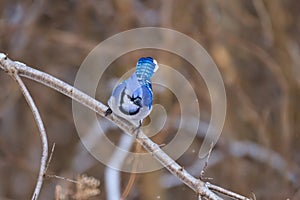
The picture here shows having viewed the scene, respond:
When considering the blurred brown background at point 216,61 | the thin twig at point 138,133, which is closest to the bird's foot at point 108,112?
the thin twig at point 138,133

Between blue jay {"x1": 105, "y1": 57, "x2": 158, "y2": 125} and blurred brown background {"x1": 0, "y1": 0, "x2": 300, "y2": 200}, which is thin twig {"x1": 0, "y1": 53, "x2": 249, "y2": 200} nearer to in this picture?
blue jay {"x1": 105, "y1": 57, "x2": 158, "y2": 125}

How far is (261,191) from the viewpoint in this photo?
312 cm

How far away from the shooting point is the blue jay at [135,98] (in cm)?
127

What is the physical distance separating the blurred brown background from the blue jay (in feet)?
5.18

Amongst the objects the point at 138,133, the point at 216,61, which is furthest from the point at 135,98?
the point at 216,61

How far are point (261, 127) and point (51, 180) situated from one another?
1.26m

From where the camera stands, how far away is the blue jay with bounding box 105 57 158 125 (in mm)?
1267

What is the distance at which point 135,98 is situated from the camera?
1263mm

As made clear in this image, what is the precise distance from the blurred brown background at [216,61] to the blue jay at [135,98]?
5.18 ft

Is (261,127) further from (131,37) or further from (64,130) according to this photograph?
(64,130)

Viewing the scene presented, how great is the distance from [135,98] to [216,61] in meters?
1.89

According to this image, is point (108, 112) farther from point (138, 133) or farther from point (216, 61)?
point (216, 61)

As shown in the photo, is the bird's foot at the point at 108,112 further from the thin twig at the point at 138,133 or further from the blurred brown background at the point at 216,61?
the blurred brown background at the point at 216,61

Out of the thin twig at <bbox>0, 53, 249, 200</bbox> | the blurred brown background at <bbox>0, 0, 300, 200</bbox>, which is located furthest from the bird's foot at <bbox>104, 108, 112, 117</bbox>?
the blurred brown background at <bbox>0, 0, 300, 200</bbox>
